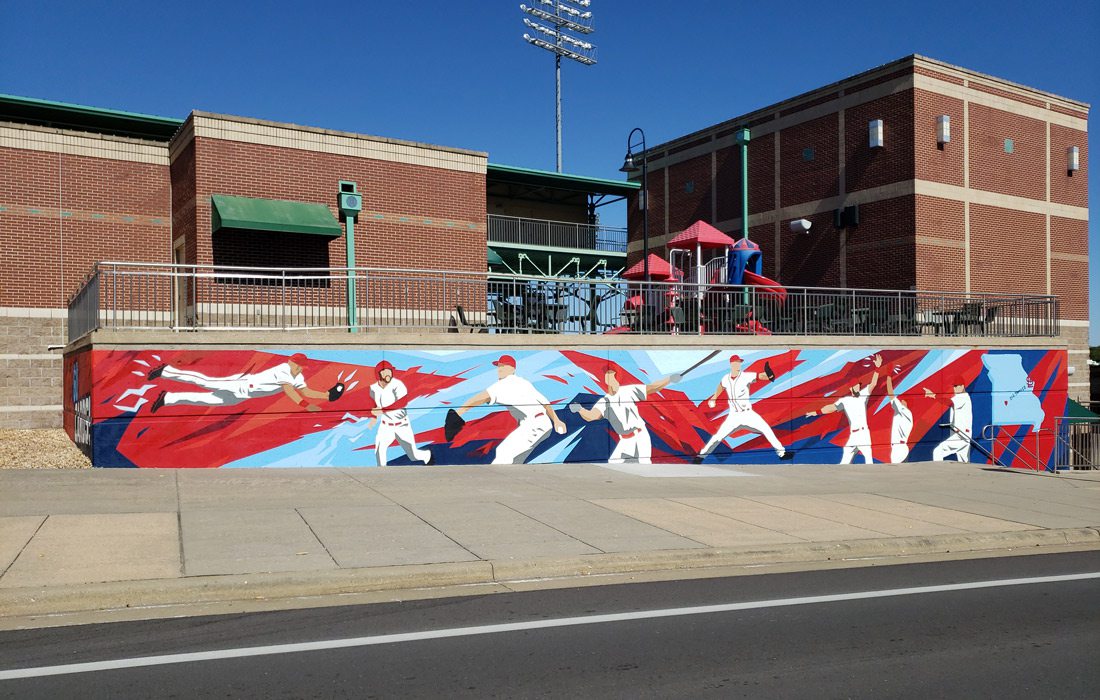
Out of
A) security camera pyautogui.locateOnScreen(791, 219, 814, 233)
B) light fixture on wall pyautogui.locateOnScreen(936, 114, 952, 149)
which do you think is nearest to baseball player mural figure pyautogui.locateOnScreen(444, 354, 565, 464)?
security camera pyautogui.locateOnScreen(791, 219, 814, 233)

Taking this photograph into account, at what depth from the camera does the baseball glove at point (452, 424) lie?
631 inches

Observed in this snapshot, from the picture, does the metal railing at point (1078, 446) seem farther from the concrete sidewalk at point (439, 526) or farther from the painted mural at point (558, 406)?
the concrete sidewalk at point (439, 526)

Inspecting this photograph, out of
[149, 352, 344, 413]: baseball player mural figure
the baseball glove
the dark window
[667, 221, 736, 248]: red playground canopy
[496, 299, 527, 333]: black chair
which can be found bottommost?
the baseball glove

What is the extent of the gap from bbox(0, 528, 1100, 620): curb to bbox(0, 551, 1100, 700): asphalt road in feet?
1.82

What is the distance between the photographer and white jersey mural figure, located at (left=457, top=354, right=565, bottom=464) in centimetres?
1644

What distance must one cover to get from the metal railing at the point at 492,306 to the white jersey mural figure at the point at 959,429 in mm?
1739

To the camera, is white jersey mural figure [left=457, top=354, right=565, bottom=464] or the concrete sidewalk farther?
white jersey mural figure [left=457, top=354, right=565, bottom=464]

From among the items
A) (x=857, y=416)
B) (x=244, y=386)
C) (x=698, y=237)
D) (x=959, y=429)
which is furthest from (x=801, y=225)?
(x=244, y=386)

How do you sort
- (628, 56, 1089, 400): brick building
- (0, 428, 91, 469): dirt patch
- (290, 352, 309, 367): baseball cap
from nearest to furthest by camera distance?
(0, 428, 91, 469): dirt patch, (290, 352, 309, 367): baseball cap, (628, 56, 1089, 400): brick building

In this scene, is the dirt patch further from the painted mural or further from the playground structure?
the playground structure

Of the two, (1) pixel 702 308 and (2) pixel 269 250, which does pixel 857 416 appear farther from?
(2) pixel 269 250

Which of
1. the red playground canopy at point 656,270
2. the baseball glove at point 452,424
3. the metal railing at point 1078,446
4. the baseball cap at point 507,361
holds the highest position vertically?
the red playground canopy at point 656,270

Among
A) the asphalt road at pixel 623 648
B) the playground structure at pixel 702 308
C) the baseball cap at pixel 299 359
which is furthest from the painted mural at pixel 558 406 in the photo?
the asphalt road at pixel 623 648

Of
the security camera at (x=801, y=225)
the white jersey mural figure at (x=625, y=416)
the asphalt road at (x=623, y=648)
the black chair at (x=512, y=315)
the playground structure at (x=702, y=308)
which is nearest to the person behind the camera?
the asphalt road at (x=623, y=648)
